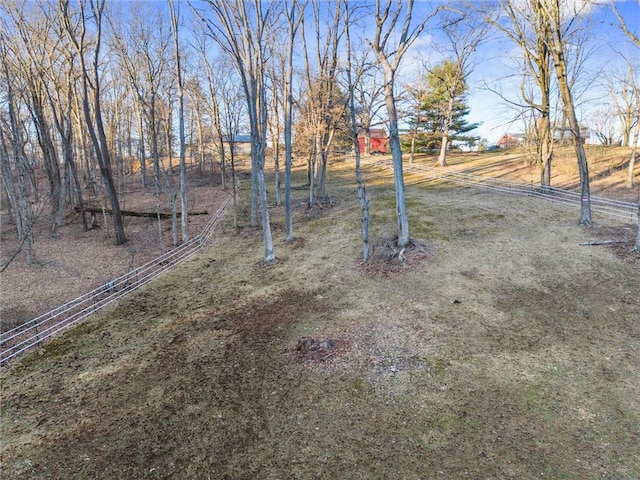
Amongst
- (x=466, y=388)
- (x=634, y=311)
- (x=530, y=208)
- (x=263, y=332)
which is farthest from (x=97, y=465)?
(x=530, y=208)

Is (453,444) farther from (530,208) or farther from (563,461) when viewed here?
(530,208)

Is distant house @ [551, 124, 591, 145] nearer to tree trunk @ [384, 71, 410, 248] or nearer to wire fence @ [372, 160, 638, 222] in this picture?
wire fence @ [372, 160, 638, 222]

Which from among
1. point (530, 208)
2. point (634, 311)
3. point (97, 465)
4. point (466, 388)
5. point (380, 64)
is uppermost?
point (380, 64)

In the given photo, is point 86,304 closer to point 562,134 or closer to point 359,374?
point 359,374

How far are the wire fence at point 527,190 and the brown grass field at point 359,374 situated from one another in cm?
288

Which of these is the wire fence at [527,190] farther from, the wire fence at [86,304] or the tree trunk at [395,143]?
the wire fence at [86,304]

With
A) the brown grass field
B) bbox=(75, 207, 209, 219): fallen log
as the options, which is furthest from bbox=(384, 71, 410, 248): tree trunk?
bbox=(75, 207, 209, 219): fallen log

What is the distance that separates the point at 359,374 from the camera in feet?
22.7

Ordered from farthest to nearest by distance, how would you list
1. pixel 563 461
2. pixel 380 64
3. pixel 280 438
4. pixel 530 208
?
pixel 530 208 < pixel 380 64 < pixel 280 438 < pixel 563 461

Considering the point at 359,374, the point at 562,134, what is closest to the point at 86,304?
the point at 359,374

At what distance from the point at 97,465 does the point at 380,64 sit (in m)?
13.3

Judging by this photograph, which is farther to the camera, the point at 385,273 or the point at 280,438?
the point at 385,273

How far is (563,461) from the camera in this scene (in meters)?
4.74

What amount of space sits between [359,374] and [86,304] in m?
9.87
